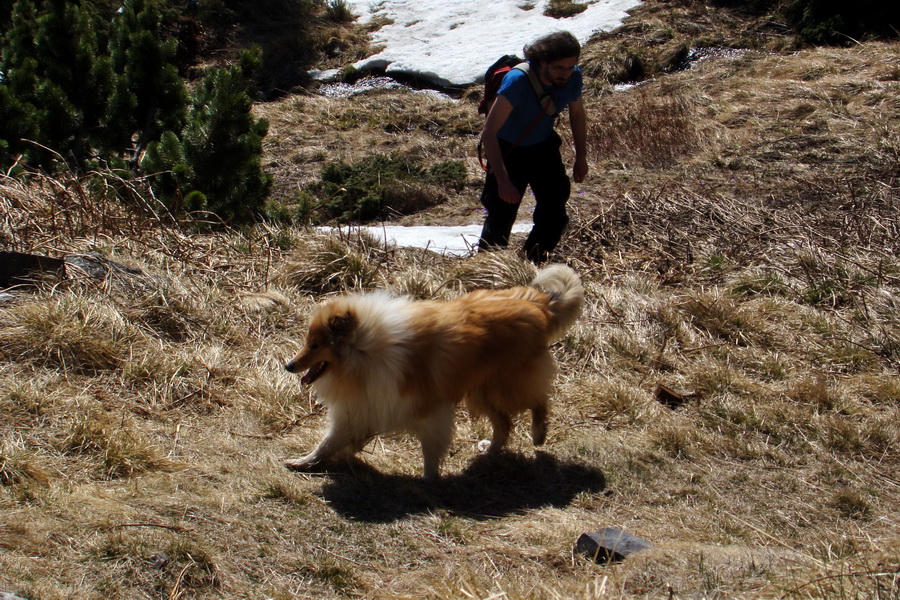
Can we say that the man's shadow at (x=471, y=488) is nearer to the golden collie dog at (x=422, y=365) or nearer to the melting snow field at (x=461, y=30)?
the golden collie dog at (x=422, y=365)

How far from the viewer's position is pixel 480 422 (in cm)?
541

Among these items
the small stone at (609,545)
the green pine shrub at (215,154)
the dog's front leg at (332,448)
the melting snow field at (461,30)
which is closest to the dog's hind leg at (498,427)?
the dog's front leg at (332,448)

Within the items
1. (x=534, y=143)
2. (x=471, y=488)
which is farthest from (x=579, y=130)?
(x=471, y=488)

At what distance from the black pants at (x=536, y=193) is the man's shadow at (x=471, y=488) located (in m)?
2.63

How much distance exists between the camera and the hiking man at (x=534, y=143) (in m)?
6.21

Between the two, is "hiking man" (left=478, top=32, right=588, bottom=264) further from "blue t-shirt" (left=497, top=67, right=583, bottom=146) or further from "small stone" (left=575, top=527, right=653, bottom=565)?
"small stone" (left=575, top=527, right=653, bottom=565)

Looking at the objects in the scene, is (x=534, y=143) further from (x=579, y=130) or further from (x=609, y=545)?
(x=609, y=545)

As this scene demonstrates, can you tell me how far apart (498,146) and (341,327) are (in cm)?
270

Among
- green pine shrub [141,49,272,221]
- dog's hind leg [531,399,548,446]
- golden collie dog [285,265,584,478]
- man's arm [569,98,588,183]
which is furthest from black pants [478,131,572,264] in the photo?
green pine shrub [141,49,272,221]

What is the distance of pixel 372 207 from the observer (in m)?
10.4

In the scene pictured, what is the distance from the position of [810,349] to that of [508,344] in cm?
283

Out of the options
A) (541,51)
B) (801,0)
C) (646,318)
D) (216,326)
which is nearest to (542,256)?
(646,318)

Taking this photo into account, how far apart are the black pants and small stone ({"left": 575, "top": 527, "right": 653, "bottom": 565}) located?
3535 mm

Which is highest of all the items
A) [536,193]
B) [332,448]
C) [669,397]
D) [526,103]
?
[526,103]
